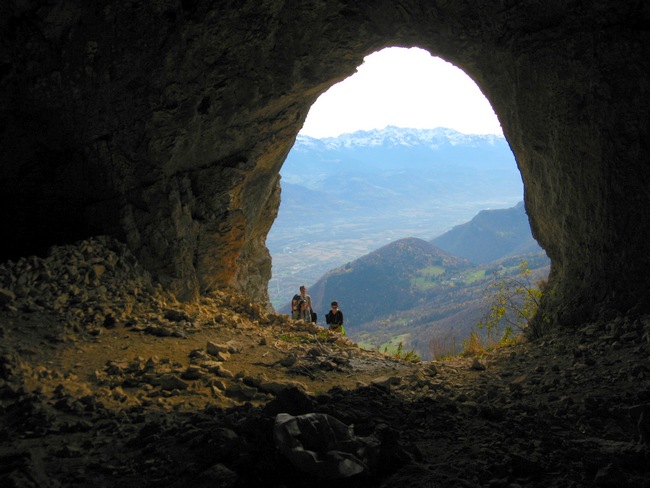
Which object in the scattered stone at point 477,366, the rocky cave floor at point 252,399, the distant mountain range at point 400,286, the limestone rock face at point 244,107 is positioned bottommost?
the distant mountain range at point 400,286

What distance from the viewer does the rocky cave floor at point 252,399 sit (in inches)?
100

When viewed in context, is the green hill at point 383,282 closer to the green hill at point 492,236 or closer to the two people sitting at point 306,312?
the green hill at point 492,236

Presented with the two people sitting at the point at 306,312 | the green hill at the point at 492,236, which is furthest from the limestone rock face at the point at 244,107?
the green hill at the point at 492,236

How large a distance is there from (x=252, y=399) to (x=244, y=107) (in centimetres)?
417

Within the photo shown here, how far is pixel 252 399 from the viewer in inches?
157

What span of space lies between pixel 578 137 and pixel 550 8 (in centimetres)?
131

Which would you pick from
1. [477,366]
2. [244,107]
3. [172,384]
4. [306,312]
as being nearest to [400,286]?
[306,312]

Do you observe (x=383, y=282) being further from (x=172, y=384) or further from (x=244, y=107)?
(x=172, y=384)

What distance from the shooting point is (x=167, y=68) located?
5.83 m

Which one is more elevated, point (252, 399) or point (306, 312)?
point (306, 312)

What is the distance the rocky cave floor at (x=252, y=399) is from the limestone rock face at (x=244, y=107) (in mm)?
742

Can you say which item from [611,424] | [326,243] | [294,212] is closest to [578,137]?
[611,424]

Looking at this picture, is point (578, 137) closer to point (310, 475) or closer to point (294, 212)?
→ point (310, 475)

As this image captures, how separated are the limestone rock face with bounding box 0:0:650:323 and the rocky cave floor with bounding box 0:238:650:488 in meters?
0.74
